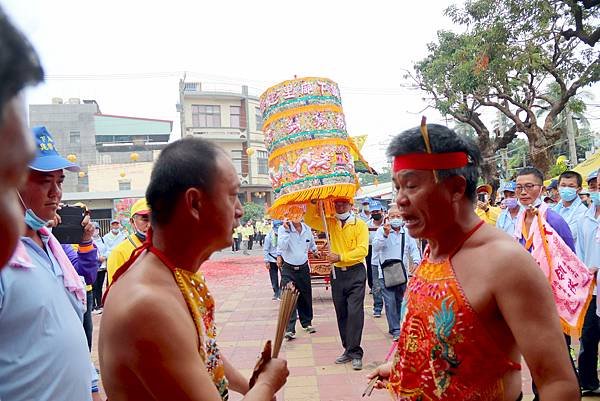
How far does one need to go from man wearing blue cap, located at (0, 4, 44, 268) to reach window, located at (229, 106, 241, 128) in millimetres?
39273

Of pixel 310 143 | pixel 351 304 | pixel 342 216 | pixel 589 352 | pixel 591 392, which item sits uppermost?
pixel 310 143

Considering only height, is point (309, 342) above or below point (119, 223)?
below

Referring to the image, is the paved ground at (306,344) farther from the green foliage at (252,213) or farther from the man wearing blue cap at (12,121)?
the green foliage at (252,213)

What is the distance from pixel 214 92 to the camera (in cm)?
3816

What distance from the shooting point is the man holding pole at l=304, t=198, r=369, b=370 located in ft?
19.1

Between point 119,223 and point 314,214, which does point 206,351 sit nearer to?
point 314,214

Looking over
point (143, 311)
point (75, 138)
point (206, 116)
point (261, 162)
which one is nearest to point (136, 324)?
point (143, 311)

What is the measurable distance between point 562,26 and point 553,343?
42.1 feet

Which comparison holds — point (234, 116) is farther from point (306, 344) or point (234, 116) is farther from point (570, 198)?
point (570, 198)

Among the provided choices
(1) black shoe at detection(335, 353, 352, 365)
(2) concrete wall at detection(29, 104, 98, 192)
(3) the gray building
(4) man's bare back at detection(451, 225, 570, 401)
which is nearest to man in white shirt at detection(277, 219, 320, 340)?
(1) black shoe at detection(335, 353, 352, 365)

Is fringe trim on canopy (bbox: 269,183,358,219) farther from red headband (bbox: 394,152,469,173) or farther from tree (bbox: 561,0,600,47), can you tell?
tree (bbox: 561,0,600,47)

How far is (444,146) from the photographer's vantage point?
6.25 feet

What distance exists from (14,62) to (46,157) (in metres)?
1.92

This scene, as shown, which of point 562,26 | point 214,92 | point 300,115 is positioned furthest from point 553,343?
point 214,92
